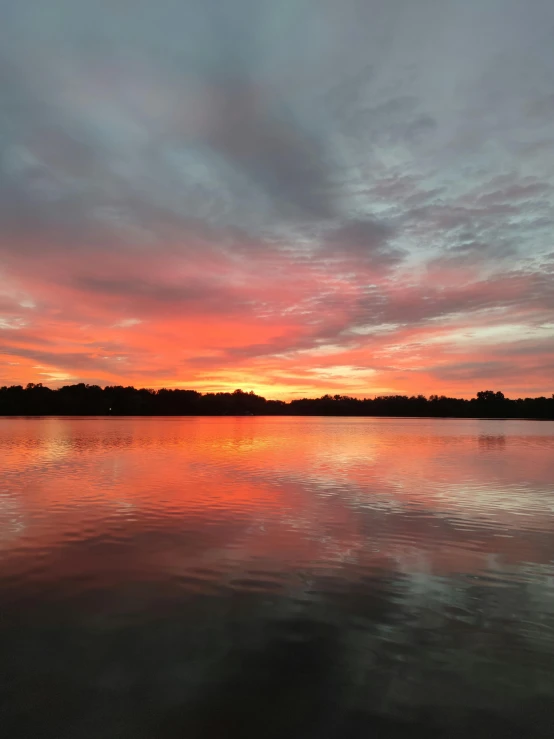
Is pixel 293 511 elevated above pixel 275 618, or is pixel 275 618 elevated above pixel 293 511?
pixel 293 511

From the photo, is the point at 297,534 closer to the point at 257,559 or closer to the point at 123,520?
the point at 257,559

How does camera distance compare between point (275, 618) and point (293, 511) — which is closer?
point (275, 618)

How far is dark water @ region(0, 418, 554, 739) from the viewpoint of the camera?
6.20m

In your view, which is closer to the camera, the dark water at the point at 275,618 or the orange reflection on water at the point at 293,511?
the dark water at the point at 275,618

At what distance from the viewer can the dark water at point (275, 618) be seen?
620cm

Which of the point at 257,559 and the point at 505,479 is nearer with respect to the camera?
the point at 257,559

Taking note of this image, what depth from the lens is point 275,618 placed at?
895 cm

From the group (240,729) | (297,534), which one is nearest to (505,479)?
(297,534)

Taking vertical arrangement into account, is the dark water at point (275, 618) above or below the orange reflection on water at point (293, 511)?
below

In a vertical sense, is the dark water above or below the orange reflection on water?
below

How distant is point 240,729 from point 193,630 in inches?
109

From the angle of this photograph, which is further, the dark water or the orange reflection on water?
the orange reflection on water

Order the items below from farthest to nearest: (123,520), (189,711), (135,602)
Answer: (123,520) → (135,602) → (189,711)

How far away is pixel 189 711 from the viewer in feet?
20.4
